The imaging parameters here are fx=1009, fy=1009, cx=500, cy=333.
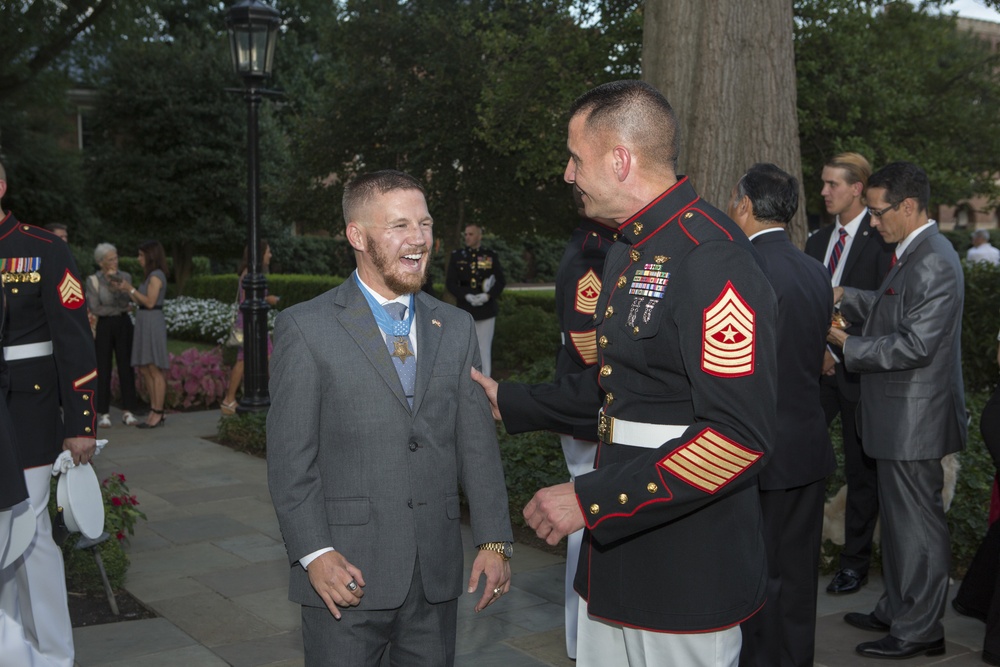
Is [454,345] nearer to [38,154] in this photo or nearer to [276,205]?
[276,205]

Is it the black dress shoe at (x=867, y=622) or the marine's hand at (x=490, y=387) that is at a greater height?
the marine's hand at (x=490, y=387)

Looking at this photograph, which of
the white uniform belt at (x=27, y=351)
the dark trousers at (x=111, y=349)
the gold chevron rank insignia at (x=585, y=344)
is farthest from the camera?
the dark trousers at (x=111, y=349)

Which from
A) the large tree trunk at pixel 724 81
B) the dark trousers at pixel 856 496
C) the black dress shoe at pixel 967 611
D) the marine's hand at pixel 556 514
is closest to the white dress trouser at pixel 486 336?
the large tree trunk at pixel 724 81

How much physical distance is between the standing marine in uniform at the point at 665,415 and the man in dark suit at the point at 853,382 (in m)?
3.17

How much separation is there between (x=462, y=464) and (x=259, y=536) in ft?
14.4

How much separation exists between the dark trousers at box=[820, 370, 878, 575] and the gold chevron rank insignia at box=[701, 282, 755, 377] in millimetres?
3608

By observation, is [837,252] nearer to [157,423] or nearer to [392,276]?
[392,276]

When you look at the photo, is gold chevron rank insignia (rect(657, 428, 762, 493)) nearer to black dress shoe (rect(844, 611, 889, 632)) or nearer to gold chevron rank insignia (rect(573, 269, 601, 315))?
gold chevron rank insignia (rect(573, 269, 601, 315))

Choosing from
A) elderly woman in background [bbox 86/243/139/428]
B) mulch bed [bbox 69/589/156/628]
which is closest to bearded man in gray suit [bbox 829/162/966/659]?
mulch bed [bbox 69/589/156/628]

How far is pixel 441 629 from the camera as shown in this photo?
3.08m

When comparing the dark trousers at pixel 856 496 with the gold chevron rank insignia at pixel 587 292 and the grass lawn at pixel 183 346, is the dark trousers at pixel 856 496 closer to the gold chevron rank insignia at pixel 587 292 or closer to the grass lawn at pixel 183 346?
the gold chevron rank insignia at pixel 587 292

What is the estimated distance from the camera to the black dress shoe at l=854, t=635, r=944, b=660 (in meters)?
4.74

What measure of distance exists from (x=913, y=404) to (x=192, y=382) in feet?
32.9

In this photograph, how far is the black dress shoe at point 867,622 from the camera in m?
5.14
